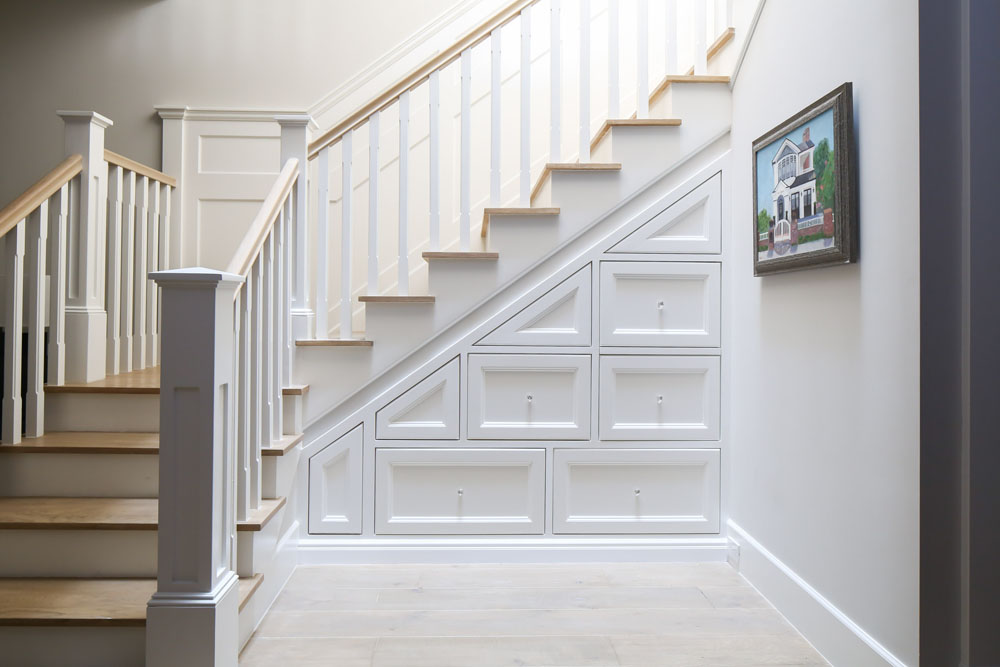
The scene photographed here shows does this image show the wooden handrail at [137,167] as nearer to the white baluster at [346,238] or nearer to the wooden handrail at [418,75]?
the wooden handrail at [418,75]

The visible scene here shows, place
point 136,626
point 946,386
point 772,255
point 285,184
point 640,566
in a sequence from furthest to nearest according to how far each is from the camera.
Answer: point 640,566
point 285,184
point 772,255
point 136,626
point 946,386

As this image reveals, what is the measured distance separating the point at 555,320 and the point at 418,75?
42.9 inches

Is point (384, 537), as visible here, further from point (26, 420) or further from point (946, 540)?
point (946, 540)

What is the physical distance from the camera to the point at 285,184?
112 inches

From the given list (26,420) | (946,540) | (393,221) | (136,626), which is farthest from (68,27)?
(946,540)

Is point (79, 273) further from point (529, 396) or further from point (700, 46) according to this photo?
point (700, 46)

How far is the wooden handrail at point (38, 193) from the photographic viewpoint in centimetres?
245

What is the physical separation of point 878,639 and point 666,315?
57.5 inches

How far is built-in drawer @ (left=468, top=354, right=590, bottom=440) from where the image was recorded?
10.2ft

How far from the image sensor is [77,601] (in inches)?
80.5

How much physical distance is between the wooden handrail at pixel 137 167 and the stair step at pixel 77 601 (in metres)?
1.62

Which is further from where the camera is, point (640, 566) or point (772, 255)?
point (640, 566)

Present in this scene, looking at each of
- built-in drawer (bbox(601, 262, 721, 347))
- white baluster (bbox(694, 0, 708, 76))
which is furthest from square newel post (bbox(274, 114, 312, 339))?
white baluster (bbox(694, 0, 708, 76))

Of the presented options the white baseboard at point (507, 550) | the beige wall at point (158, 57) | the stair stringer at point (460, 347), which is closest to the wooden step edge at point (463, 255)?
the stair stringer at point (460, 347)
